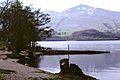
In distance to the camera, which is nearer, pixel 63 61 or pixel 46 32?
pixel 63 61

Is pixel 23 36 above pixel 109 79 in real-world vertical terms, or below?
above

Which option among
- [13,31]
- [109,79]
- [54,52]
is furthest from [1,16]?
[109,79]

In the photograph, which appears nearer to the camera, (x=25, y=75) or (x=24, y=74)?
(x=25, y=75)

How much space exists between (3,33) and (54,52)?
18.4 meters

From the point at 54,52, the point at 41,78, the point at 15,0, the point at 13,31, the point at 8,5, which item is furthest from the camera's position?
the point at 54,52

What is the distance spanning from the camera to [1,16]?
3954 inches

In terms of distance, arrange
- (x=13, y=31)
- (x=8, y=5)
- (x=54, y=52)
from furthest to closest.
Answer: (x=54, y=52)
(x=8, y=5)
(x=13, y=31)

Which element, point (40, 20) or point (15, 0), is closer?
point (15, 0)

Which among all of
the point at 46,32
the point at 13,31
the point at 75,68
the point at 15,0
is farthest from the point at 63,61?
the point at 46,32

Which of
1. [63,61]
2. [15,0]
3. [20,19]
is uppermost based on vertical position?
[15,0]

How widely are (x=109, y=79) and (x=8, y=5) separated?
207 ft

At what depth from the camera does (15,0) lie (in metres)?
90.2

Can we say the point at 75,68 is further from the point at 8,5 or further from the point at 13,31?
the point at 8,5

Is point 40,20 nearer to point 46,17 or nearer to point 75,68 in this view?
point 46,17
